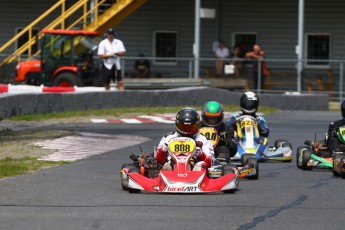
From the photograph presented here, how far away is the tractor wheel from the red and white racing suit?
17153 mm

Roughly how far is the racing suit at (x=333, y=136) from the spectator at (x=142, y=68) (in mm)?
18032

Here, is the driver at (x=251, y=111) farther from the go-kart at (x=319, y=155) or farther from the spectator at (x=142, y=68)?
the spectator at (x=142, y=68)

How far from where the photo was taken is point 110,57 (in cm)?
2695

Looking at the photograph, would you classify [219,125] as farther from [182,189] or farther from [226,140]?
[182,189]

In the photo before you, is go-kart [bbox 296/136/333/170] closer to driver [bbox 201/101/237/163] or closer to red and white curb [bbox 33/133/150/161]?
driver [bbox 201/101/237/163]

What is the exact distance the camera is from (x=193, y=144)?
11.6m

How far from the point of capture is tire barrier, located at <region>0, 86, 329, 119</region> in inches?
931

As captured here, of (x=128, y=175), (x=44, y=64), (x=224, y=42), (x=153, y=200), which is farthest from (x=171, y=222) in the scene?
(x=224, y=42)

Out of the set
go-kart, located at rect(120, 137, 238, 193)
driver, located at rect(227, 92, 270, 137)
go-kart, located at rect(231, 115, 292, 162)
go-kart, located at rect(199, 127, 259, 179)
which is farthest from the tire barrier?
go-kart, located at rect(120, 137, 238, 193)

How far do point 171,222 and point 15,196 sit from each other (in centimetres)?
251

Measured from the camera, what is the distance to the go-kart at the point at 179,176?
36.6 feet

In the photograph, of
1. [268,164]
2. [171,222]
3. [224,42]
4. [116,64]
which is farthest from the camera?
[224,42]

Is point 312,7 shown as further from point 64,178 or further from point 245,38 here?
point 64,178

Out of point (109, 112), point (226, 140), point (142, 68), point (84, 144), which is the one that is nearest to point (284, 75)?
point (142, 68)
